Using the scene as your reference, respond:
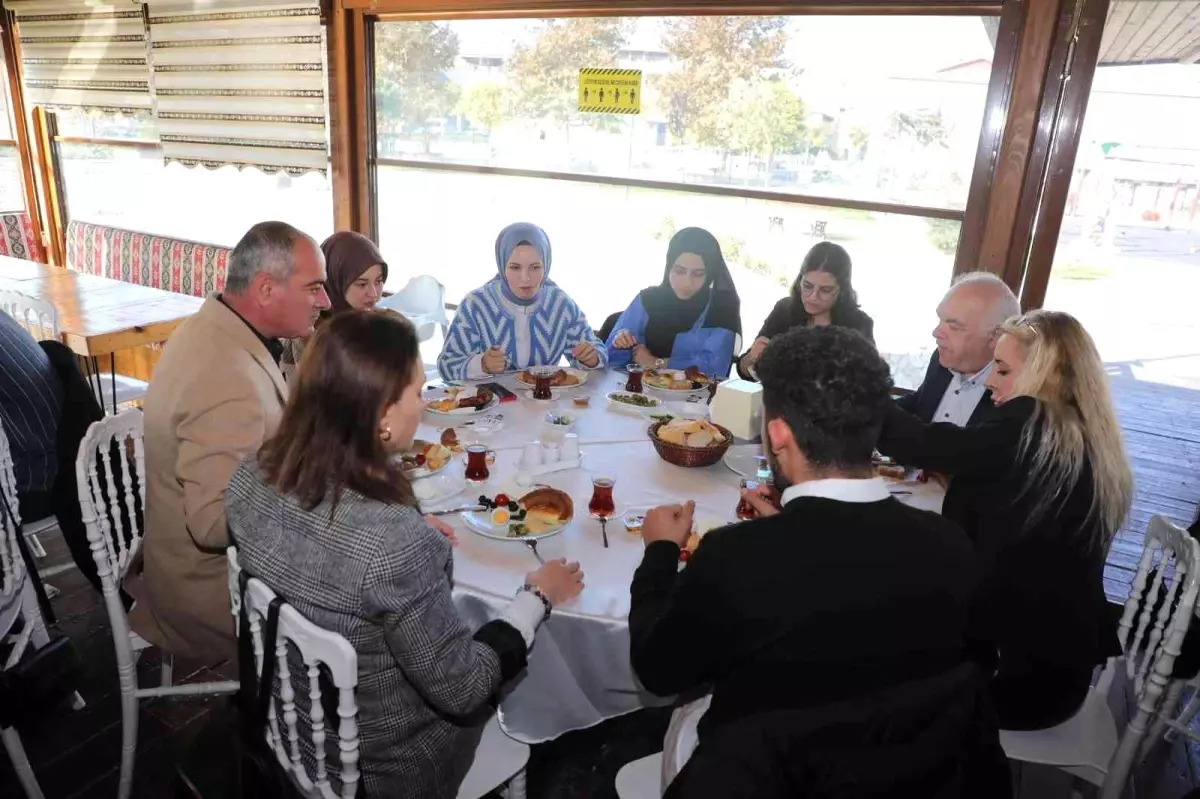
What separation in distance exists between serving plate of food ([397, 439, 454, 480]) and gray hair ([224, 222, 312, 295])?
554mm

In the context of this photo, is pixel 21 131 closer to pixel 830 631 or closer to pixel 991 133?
pixel 991 133

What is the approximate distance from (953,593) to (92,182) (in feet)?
24.1

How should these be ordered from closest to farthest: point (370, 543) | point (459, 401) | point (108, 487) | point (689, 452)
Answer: point (370, 543), point (108, 487), point (689, 452), point (459, 401)

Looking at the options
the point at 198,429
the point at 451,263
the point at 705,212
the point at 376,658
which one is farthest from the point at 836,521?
the point at 451,263

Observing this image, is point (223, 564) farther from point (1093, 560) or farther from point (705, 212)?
point (705, 212)

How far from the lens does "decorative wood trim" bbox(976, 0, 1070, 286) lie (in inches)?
115

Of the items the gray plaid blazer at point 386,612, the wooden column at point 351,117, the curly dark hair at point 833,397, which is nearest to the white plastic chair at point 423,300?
the wooden column at point 351,117

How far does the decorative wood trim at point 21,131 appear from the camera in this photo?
20.3ft

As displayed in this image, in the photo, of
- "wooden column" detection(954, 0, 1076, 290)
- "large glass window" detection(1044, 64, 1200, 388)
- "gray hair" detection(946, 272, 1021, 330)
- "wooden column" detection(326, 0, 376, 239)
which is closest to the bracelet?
"gray hair" detection(946, 272, 1021, 330)

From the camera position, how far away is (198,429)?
165 centimetres

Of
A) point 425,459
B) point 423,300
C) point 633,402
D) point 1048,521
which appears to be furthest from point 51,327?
point 1048,521

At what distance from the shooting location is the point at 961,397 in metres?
2.32

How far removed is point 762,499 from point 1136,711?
86 centimetres

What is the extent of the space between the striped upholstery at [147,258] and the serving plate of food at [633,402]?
3.58 meters
